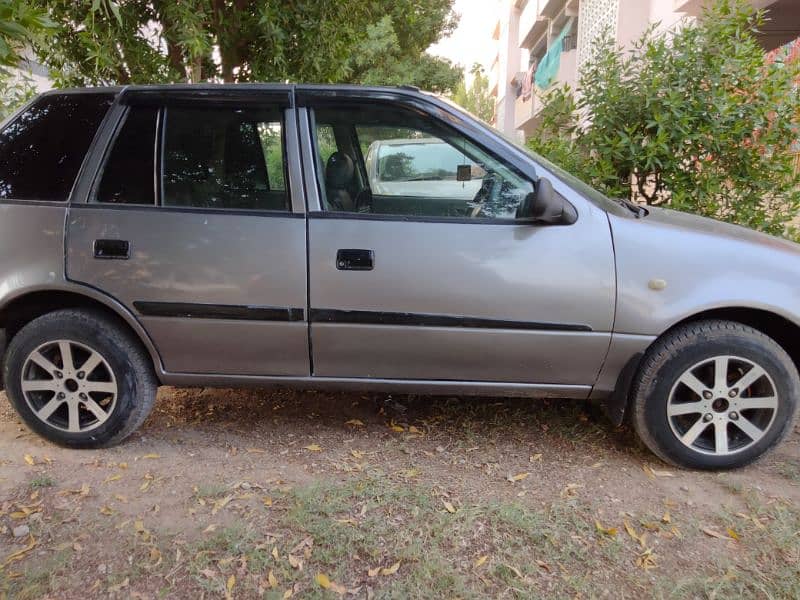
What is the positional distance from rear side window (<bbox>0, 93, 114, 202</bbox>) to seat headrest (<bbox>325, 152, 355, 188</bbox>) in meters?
1.20

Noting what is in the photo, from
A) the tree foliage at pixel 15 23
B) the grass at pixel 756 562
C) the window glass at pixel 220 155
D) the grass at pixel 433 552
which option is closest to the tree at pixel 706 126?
the grass at pixel 756 562

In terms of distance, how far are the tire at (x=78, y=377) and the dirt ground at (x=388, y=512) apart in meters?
0.16

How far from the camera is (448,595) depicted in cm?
221

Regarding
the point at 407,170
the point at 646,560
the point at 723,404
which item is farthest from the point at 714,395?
the point at 407,170

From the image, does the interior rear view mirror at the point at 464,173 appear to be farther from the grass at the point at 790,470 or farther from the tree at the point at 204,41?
the tree at the point at 204,41

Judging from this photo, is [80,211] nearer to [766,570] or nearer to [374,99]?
[374,99]

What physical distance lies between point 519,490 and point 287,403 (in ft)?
5.55

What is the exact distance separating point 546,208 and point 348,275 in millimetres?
989

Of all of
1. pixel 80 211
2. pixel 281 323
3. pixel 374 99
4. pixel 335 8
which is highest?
pixel 335 8

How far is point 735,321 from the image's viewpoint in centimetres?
304

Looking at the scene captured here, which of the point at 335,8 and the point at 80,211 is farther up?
the point at 335,8

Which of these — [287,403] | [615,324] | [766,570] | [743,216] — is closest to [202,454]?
[287,403]

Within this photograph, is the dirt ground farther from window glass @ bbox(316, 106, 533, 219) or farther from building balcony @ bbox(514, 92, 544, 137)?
building balcony @ bbox(514, 92, 544, 137)

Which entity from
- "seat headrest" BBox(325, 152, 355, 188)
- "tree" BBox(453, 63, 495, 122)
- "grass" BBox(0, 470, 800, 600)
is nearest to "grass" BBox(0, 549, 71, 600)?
"grass" BBox(0, 470, 800, 600)
